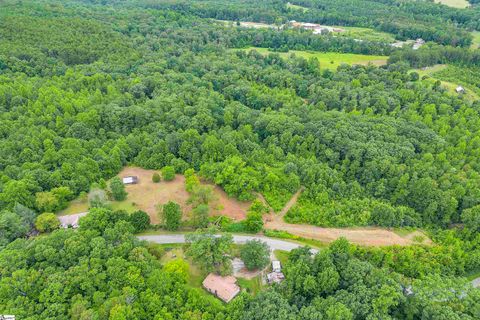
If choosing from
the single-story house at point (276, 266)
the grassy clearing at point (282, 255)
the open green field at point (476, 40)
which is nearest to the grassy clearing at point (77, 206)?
the grassy clearing at point (282, 255)

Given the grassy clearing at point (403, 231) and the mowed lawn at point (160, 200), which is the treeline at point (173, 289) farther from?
the mowed lawn at point (160, 200)

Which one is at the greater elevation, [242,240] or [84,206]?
[84,206]

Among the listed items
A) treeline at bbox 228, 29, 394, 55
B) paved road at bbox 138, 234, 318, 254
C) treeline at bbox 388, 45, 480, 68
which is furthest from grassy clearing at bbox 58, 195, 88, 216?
treeline at bbox 388, 45, 480, 68

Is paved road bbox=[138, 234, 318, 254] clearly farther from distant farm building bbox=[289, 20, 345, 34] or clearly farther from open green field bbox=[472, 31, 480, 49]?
open green field bbox=[472, 31, 480, 49]

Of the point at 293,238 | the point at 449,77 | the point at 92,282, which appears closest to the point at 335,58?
the point at 449,77

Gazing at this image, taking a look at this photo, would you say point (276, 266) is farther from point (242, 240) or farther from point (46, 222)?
point (46, 222)

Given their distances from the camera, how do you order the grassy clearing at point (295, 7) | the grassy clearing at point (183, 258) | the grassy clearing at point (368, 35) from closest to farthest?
1. the grassy clearing at point (183, 258)
2. the grassy clearing at point (368, 35)
3. the grassy clearing at point (295, 7)
